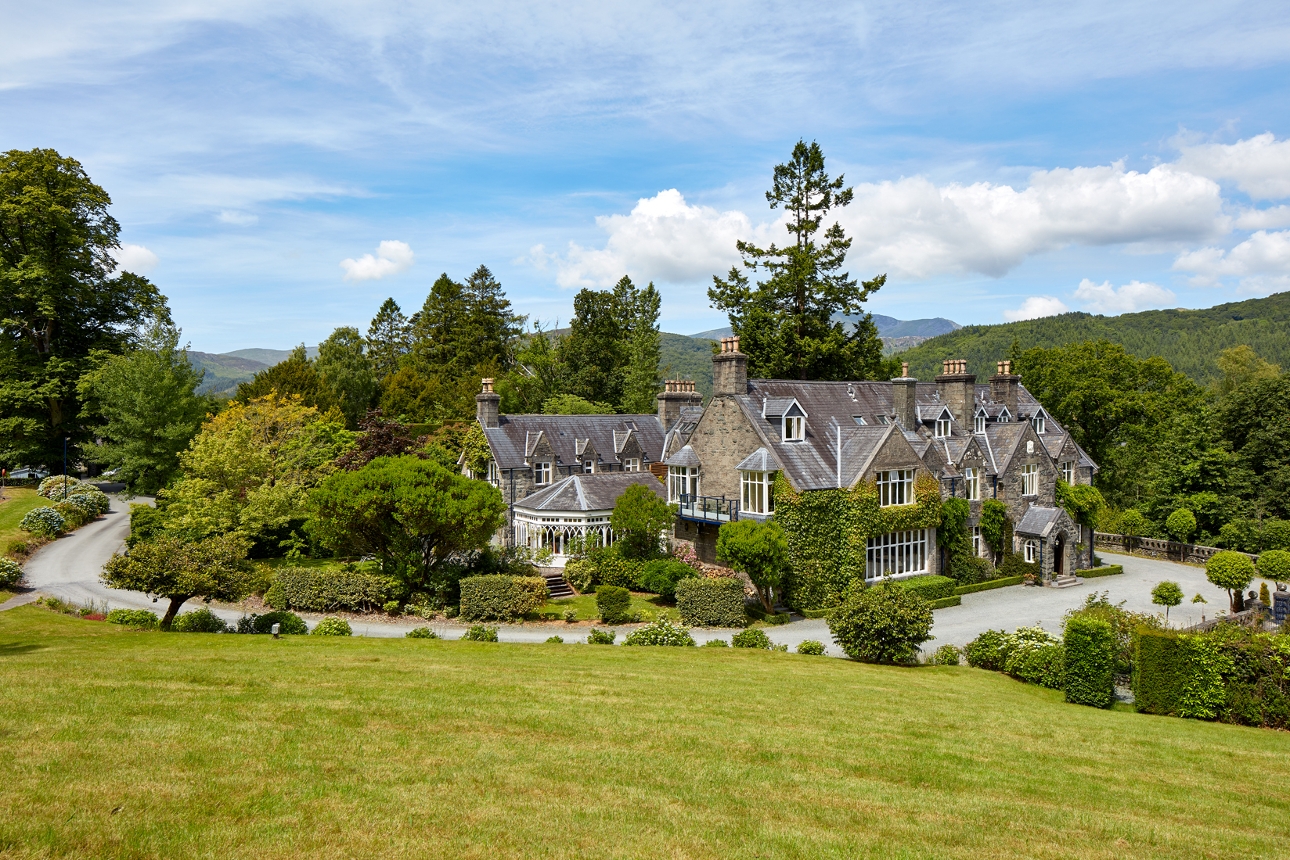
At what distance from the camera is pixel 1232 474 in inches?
1738

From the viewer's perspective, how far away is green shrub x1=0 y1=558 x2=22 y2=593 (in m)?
30.2

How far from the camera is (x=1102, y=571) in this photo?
134ft

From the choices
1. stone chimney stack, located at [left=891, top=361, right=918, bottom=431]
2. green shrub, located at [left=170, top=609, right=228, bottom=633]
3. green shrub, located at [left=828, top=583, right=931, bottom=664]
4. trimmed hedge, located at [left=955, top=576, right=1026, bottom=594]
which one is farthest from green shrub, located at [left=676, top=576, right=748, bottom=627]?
green shrub, located at [left=170, top=609, right=228, bottom=633]

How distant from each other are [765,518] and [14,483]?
173ft

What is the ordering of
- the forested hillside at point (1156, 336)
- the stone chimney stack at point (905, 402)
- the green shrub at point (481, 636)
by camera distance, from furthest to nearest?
the forested hillside at point (1156, 336) → the stone chimney stack at point (905, 402) → the green shrub at point (481, 636)

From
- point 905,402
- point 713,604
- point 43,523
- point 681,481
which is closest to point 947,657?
point 713,604

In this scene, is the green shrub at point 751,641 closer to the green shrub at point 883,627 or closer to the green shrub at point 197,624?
the green shrub at point 883,627

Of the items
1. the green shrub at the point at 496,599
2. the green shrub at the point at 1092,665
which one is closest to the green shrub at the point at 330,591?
the green shrub at the point at 496,599

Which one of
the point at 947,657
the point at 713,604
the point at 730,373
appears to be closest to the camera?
the point at 947,657

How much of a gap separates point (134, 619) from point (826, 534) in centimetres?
2657

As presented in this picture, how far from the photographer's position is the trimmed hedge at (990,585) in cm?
3662

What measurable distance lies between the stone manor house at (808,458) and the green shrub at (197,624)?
53.4 ft

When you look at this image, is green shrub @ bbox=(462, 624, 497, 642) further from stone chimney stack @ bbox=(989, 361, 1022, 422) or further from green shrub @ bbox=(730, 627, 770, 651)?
stone chimney stack @ bbox=(989, 361, 1022, 422)

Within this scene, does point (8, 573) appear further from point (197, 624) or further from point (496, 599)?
point (496, 599)
